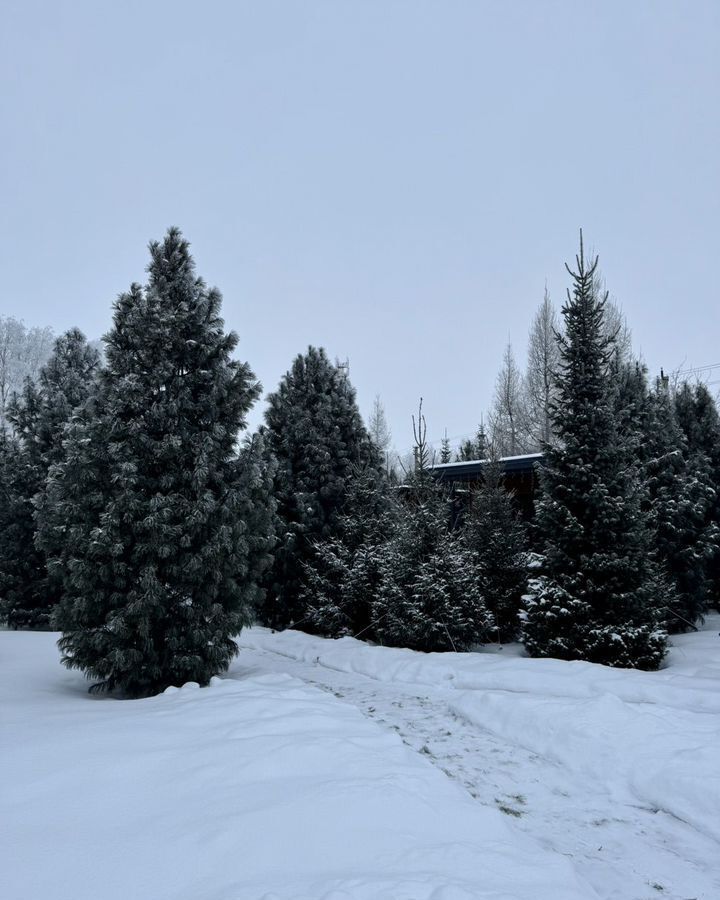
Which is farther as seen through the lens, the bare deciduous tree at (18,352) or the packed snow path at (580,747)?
the bare deciduous tree at (18,352)

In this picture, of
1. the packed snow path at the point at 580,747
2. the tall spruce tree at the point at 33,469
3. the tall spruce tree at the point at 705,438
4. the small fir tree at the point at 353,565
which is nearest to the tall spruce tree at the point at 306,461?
the small fir tree at the point at 353,565

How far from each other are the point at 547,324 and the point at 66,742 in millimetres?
33638

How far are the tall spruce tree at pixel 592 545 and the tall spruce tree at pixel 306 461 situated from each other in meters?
6.25

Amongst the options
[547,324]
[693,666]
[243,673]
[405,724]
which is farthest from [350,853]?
[547,324]

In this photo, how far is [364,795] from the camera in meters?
4.16

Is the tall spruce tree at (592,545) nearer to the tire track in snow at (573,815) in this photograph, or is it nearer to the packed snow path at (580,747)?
the packed snow path at (580,747)

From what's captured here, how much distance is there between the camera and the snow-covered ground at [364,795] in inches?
125

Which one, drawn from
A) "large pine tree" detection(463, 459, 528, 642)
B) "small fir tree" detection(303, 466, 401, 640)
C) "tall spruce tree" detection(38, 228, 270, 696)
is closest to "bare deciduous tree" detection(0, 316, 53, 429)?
"small fir tree" detection(303, 466, 401, 640)

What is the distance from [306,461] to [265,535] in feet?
19.9

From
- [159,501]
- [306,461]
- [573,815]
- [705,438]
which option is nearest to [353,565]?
[306,461]

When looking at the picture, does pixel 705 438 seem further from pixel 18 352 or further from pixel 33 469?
pixel 18 352

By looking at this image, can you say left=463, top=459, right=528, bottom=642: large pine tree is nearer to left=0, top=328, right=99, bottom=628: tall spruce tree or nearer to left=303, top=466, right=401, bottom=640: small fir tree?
left=303, top=466, right=401, bottom=640: small fir tree

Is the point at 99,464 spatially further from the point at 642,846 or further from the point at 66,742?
the point at 642,846

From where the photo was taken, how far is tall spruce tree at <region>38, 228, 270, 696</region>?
29.5ft
